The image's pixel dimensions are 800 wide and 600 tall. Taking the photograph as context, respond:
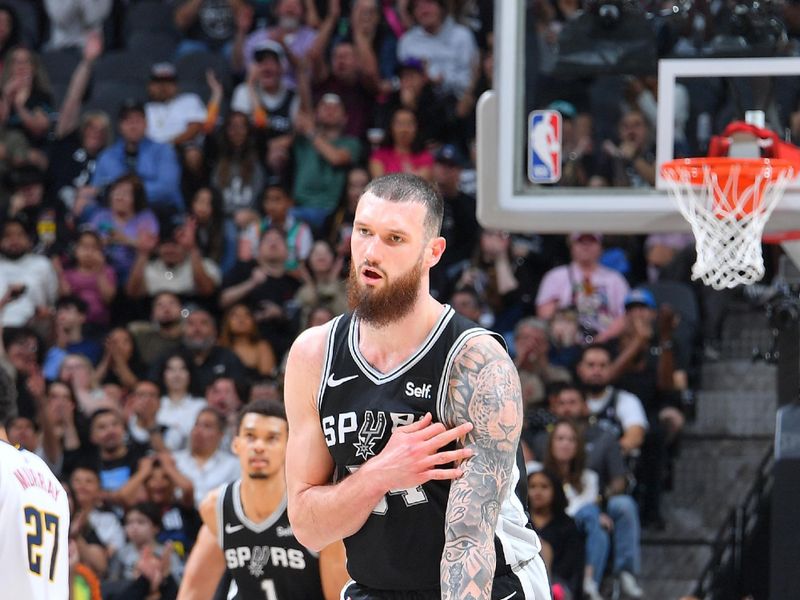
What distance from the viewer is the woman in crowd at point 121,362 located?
10898 mm

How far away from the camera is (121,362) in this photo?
1092 cm

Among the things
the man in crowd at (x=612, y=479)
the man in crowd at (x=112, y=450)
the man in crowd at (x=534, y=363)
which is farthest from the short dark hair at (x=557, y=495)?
the man in crowd at (x=112, y=450)

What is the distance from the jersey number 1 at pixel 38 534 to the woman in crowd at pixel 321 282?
6467mm

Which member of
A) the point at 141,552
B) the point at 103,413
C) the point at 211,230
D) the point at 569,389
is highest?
the point at 211,230

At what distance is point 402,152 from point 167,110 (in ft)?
7.44

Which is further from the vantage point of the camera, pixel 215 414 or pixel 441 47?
pixel 441 47

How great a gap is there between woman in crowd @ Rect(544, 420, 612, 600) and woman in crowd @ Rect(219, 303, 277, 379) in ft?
8.38

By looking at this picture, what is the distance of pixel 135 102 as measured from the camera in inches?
496

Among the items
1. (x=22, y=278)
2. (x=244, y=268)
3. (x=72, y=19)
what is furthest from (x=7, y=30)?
(x=244, y=268)

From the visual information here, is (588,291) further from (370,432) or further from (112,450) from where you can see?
(370,432)

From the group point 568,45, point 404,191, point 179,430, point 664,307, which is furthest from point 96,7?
point 404,191

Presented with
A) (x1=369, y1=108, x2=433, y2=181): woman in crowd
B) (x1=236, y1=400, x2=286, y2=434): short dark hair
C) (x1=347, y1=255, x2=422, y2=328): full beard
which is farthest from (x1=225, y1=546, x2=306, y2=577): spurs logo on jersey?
(x1=369, y1=108, x2=433, y2=181): woman in crowd

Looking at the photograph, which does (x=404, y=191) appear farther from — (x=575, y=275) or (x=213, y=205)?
(x=213, y=205)

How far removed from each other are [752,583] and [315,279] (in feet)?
13.0
